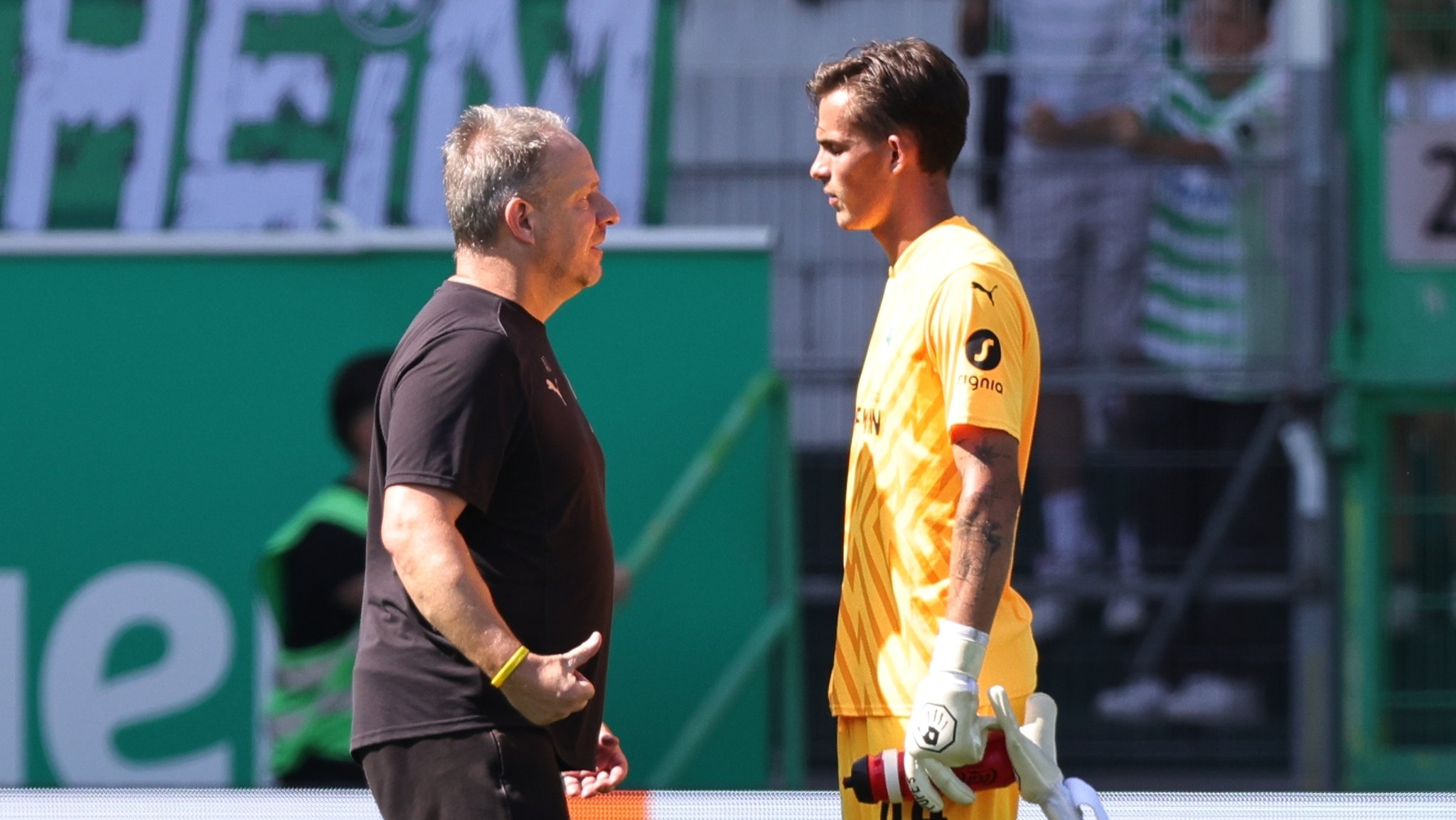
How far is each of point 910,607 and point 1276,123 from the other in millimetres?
5126

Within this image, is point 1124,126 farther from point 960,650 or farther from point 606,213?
point 960,650

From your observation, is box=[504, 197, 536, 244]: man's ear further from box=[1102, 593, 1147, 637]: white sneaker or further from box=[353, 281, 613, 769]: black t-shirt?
box=[1102, 593, 1147, 637]: white sneaker

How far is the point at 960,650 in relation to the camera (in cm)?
293

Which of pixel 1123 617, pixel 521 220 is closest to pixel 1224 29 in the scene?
pixel 1123 617

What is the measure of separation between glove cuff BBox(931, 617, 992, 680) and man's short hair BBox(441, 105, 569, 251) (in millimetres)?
967

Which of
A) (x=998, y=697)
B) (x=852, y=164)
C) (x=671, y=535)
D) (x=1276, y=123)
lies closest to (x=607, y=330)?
(x=671, y=535)

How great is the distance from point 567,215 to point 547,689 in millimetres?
785

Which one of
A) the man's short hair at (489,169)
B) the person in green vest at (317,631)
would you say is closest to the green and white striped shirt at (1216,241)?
the person in green vest at (317,631)

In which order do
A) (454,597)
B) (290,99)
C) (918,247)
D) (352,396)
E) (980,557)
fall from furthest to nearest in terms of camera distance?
(290,99) → (352,396) → (918,247) → (980,557) → (454,597)

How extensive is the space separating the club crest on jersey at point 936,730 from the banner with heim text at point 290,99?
4.58 m

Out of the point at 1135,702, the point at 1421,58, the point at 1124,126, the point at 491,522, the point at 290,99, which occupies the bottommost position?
the point at 1135,702


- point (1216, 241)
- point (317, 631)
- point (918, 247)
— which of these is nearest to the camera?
point (918, 247)

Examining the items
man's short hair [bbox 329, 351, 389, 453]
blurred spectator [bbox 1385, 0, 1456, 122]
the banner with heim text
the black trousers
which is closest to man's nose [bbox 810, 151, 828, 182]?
the black trousers

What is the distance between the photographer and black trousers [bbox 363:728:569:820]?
285 centimetres
